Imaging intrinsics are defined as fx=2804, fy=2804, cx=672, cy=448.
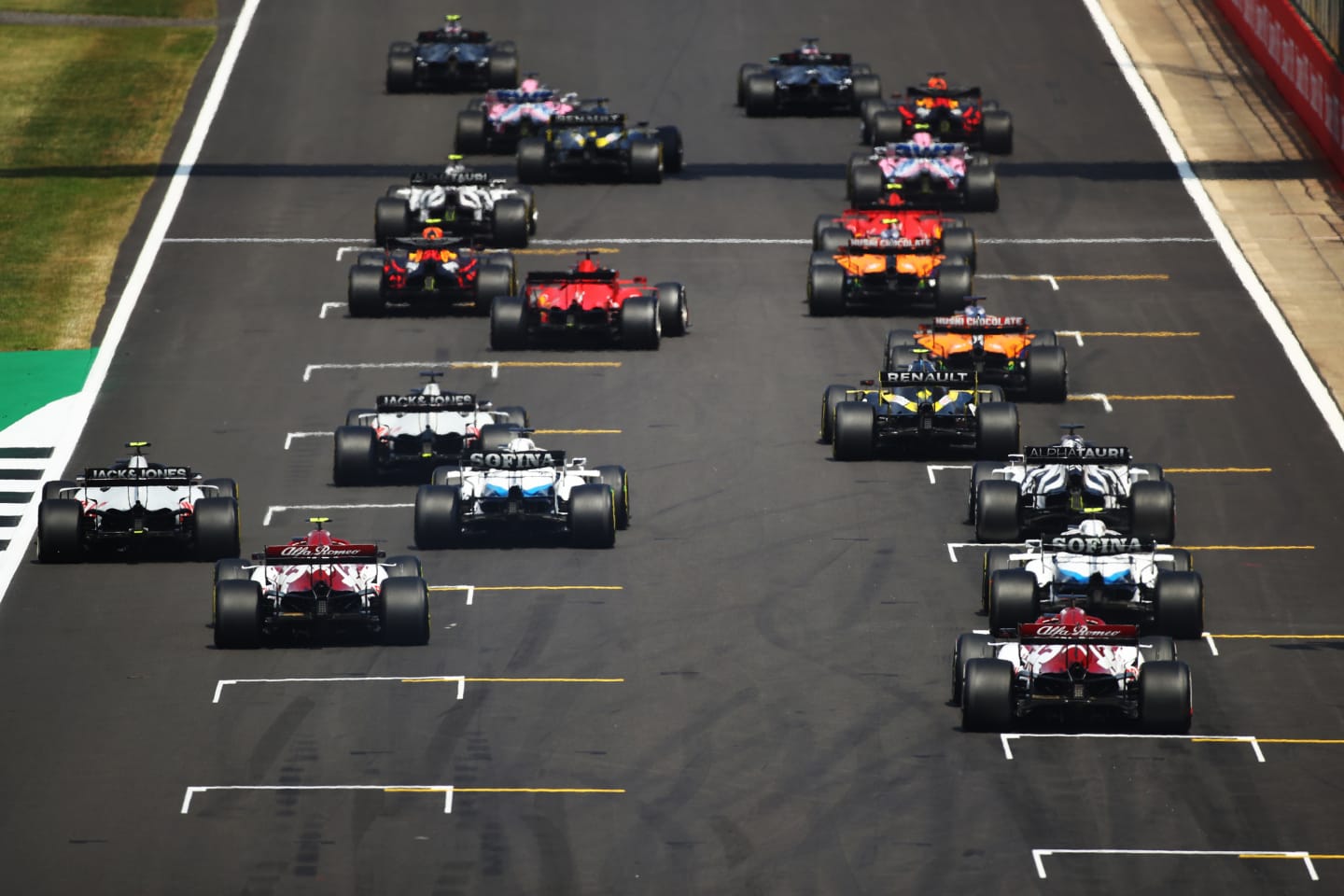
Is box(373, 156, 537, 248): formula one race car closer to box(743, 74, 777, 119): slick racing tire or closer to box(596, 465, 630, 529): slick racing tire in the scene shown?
box(743, 74, 777, 119): slick racing tire

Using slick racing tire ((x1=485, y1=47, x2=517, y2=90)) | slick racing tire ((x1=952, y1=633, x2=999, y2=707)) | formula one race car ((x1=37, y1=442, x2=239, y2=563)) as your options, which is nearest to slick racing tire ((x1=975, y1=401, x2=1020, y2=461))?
slick racing tire ((x1=952, y1=633, x2=999, y2=707))

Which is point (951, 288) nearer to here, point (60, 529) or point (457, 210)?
point (457, 210)

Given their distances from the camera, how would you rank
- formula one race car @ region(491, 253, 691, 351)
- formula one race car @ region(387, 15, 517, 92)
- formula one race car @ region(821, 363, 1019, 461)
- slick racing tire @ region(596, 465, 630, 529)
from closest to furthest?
slick racing tire @ region(596, 465, 630, 529) → formula one race car @ region(821, 363, 1019, 461) → formula one race car @ region(491, 253, 691, 351) → formula one race car @ region(387, 15, 517, 92)

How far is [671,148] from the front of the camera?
245 feet

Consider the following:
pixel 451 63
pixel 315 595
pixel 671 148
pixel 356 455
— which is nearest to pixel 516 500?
pixel 356 455

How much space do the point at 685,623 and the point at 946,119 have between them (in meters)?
34.1

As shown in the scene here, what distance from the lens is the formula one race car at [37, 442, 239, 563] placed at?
47.4m

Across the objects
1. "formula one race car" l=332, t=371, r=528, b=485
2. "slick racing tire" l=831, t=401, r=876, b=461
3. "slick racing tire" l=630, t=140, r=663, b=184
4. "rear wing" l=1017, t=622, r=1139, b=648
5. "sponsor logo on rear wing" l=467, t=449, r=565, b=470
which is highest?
"rear wing" l=1017, t=622, r=1139, b=648

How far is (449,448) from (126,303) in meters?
16.1

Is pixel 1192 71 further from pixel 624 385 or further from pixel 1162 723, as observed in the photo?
pixel 1162 723

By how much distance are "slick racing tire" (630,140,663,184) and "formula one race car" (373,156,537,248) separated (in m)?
6.24

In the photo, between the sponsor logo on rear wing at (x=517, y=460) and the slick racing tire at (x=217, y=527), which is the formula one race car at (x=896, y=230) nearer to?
the sponsor logo on rear wing at (x=517, y=460)

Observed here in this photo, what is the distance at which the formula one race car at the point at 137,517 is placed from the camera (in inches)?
1866

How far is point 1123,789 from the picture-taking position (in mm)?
38406
